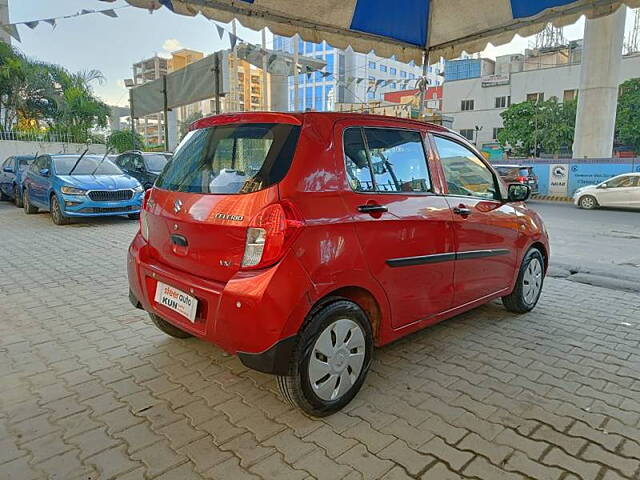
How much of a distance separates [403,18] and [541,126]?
34821 mm

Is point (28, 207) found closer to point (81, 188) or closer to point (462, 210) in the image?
point (81, 188)

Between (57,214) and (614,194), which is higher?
(614,194)

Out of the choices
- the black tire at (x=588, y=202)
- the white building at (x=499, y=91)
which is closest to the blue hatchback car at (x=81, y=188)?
the black tire at (x=588, y=202)

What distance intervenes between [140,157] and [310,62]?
5.67 meters

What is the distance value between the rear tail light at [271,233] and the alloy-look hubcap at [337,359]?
53cm

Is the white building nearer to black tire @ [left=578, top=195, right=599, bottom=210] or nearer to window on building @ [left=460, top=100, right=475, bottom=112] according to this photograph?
window on building @ [left=460, top=100, right=475, bottom=112]

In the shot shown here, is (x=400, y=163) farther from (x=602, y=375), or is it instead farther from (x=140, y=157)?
(x=140, y=157)

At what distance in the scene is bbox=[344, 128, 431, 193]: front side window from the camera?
108 inches

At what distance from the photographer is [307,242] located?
2.36m

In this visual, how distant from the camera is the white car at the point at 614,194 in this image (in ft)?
48.9

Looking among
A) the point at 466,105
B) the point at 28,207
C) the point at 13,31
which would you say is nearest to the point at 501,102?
the point at 466,105

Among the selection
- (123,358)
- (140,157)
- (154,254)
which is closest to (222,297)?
(154,254)

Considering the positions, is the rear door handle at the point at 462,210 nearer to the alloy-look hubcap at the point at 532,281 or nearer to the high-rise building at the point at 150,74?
the alloy-look hubcap at the point at 532,281

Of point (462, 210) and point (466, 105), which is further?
point (466, 105)
